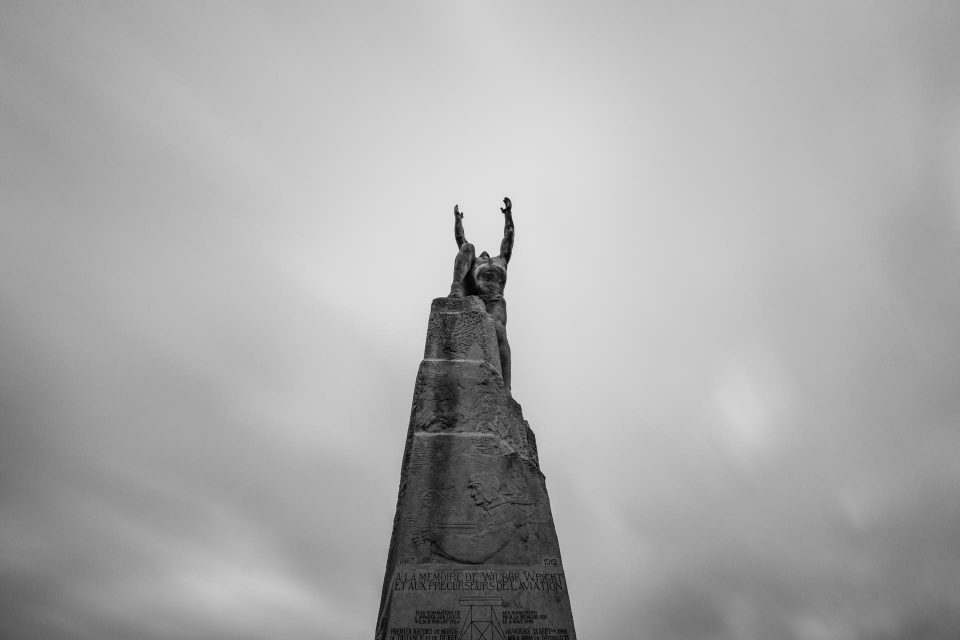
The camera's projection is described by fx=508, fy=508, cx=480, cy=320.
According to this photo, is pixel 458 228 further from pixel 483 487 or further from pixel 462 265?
pixel 483 487

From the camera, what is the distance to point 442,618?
4195 mm

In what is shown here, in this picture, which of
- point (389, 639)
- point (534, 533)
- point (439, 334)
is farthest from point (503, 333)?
point (389, 639)

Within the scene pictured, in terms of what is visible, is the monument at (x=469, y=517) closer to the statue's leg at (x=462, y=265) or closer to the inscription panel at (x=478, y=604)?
the inscription panel at (x=478, y=604)

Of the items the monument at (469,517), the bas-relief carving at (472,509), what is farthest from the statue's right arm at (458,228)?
the bas-relief carving at (472,509)

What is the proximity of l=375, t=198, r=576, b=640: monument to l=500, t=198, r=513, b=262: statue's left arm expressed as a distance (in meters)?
2.12

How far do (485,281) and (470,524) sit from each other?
3.68 metres

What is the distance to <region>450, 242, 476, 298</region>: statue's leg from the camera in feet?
22.9

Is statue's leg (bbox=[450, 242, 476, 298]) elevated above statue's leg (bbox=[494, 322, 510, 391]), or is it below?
above

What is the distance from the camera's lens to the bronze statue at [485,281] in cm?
683

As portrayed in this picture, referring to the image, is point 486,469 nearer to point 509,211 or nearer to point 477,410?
point 477,410

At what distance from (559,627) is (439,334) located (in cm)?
328

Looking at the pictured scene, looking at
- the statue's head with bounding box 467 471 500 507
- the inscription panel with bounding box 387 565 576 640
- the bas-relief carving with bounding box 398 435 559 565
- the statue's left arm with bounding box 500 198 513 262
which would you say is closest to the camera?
the inscription panel with bounding box 387 565 576 640

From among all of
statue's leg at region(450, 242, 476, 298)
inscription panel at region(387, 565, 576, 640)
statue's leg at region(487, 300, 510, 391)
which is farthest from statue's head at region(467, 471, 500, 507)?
statue's leg at region(450, 242, 476, 298)

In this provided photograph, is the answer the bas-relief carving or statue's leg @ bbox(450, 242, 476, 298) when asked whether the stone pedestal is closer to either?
the bas-relief carving
